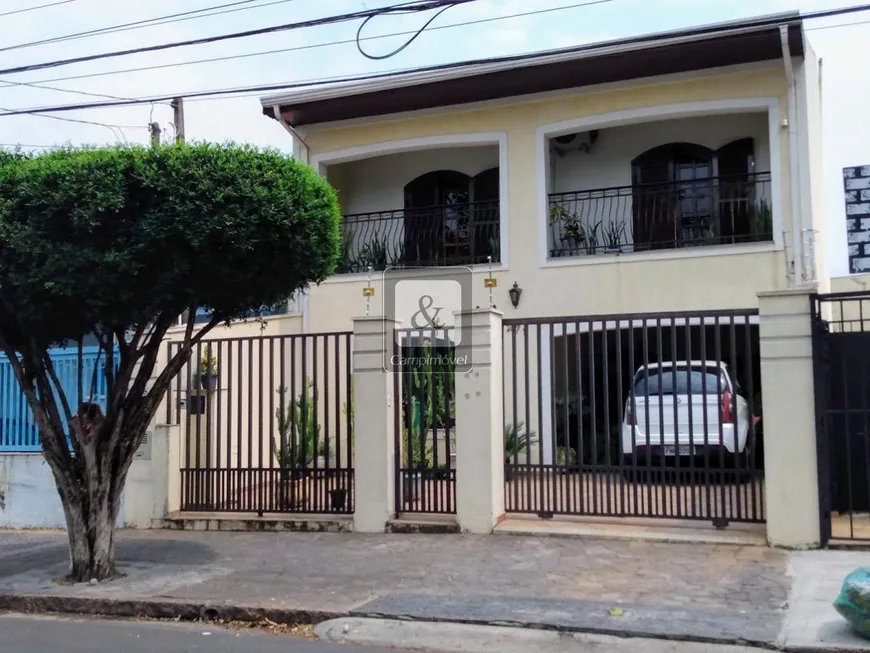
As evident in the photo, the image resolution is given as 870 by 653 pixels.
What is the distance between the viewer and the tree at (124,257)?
661cm

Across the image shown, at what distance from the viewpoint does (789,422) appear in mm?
7504

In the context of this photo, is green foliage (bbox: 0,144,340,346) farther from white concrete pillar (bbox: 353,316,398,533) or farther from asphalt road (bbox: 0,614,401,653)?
asphalt road (bbox: 0,614,401,653)

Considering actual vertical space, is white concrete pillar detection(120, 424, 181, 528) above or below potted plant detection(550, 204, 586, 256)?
below

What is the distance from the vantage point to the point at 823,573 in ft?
21.5

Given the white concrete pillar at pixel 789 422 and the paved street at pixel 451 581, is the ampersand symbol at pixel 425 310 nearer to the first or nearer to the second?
the paved street at pixel 451 581

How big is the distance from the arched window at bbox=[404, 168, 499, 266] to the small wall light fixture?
876mm

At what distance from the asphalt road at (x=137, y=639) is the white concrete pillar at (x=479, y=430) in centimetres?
310

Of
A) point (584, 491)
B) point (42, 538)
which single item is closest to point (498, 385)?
point (584, 491)

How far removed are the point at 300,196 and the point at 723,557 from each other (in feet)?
16.0

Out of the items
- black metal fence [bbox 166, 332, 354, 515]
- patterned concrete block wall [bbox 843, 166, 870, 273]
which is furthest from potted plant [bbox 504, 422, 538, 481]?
patterned concrete block wall [bbox 843, 166, 870, 273]

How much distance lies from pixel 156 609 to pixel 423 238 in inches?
328

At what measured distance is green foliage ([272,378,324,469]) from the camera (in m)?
9.20

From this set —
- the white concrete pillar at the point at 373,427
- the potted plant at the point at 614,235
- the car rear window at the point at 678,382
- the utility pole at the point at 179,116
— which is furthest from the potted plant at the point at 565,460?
the utility pole at the point at 179,116

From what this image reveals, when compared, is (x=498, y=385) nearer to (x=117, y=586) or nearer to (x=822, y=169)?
(x=117, y=586)
